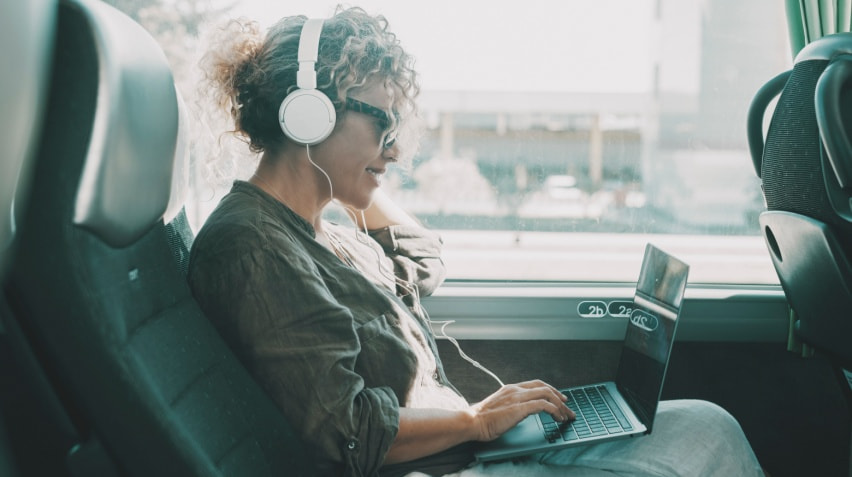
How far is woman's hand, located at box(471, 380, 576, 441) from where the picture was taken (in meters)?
1.15

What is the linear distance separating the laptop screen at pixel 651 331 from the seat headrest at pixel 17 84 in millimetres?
1001

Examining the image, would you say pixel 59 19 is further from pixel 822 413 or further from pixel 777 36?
pixel 822 413

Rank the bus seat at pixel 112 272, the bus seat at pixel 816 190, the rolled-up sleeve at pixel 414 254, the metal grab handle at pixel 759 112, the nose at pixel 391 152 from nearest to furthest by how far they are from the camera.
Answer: the bus seat at pixel 112 272, the bus seat at pixel 816 190, the nose at pixel 391 152, the metal grab handle at pixel 759 112, the rolled-up sleeve at pixel 414 254

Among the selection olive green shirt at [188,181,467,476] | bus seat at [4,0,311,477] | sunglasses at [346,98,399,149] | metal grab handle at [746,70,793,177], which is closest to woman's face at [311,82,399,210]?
sunglasses at [346,98,399,149]

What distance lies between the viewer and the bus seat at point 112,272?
2.33ft

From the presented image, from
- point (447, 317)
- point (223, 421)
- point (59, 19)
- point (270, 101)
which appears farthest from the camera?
point (447, 317)

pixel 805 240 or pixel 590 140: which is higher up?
pixel 590 140

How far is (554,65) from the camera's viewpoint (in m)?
1.80

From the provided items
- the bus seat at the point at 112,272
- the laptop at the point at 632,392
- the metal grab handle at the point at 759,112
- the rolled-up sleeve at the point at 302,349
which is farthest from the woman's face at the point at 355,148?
the metal grab handle at the point at 759,112

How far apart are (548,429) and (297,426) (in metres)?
0.47

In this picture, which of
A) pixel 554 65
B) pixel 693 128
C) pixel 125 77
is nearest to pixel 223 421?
pixel 125 77

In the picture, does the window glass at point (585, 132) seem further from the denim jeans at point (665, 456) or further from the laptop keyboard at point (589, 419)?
the denim jeans at point (665, 456)

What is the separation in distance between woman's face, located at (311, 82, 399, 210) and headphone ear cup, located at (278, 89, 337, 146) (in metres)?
0.05

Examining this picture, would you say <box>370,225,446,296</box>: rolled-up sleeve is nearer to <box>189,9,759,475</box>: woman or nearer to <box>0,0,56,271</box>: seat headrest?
<box>189,9,759,475</box>: woman
